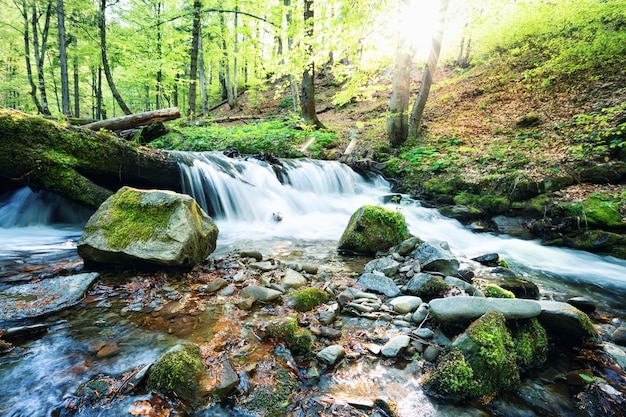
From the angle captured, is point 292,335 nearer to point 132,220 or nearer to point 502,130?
point 132,220

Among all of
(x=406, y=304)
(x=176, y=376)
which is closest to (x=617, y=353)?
(x=406, y=304)

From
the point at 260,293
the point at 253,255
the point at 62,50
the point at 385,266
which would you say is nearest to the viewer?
the point at 260,293

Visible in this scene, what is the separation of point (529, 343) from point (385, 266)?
2052 millimetres

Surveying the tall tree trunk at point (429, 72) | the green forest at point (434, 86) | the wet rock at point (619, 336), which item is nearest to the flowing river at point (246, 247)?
the wet rock at point (619, 336)

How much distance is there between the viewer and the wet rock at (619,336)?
9.37 feet

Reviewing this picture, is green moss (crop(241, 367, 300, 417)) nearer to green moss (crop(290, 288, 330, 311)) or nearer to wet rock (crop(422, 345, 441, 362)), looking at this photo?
green moss (crop(290, 288, 330, 311))

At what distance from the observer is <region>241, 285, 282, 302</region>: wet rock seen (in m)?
3.39

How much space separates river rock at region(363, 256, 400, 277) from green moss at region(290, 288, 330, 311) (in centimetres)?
118

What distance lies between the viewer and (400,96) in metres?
10.8

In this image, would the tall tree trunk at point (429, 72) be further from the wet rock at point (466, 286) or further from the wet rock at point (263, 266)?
the wet rock at point (263, 266)

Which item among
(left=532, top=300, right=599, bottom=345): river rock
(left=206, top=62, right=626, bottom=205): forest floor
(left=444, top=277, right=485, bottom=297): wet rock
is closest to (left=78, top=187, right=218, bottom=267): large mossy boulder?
(left=444, top=277, right=485, bottom=297): wet rock

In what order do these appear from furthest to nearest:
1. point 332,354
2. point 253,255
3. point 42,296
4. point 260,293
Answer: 1. point 253,255
2. point 260,293
3. point 42,296
4. point 332,354

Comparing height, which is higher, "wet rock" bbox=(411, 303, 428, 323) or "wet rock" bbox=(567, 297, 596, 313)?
"wet rock" bbox=(411, 303, 428, 323)

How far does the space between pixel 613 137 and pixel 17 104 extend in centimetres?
3907
